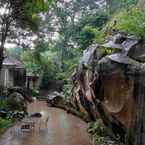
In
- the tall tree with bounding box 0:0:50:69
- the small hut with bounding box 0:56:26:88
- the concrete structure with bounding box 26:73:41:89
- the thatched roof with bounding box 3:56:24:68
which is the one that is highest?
the tall tree with bounding box 0:0:50:69

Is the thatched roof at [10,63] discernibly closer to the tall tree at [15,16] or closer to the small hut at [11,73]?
the small hut at [11,73]

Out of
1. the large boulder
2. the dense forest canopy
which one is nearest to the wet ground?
the large boulder

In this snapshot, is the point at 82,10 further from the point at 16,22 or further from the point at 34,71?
the point at 16,22

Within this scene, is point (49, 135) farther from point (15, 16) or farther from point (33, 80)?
point (33, 80)

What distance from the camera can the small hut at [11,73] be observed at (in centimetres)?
2372

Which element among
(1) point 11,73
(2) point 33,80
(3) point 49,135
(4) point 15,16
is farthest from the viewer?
(2) point 33,80

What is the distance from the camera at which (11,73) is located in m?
25.2

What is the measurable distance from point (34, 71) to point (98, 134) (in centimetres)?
2139

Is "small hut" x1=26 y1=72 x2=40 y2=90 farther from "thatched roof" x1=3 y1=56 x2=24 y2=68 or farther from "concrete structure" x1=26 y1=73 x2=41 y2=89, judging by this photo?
"thatched roof" x1=3 y1=56 x2=24 y2=68

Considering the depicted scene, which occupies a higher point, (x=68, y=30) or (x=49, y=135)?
(x=68, y=30)

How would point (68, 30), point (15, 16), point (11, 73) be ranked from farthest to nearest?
1. point (68, 30)
2. point (11, 73)
3. point (15, 16)

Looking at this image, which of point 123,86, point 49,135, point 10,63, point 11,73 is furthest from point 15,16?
point 11,73

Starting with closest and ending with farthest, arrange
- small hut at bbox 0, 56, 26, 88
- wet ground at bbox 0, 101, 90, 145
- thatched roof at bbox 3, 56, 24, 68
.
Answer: wet ground at bbox 0, 101, 90, 145, small hut at bbox 0, 56, 26, 88, thatched roof at bbox 3, 56, 24, 68

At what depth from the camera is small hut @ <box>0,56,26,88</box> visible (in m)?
23.7
